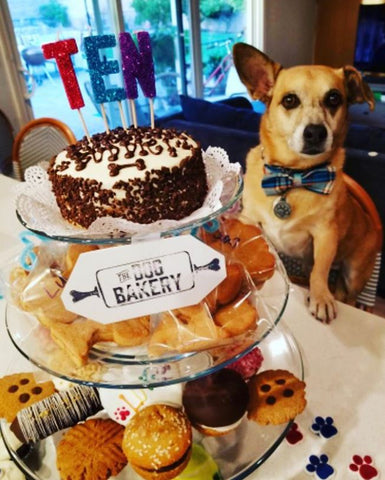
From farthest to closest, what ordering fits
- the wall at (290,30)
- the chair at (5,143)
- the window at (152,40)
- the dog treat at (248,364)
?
the wall at (290,30)
the window at (152,40)
the chair at (5,143)
the dog treat at (248,364)

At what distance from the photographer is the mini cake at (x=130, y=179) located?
562 millimetres

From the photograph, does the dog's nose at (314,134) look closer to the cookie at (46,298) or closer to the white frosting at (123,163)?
the white frosting at (123,163)

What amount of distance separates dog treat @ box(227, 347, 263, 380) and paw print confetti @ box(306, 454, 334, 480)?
0.52 feet

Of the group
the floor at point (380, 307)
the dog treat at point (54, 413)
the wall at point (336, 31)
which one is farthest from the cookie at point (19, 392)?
the wall at point (336, 31)

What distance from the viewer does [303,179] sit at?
4.45 feet

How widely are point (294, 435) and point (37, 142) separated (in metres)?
2.16

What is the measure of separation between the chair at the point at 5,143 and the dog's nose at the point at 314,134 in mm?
2330

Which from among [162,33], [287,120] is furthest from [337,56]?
[287,120]

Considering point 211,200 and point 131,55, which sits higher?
point 131,55

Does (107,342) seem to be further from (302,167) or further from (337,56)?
(337,56)

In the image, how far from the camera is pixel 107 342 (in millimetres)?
628

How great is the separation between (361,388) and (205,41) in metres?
5.14

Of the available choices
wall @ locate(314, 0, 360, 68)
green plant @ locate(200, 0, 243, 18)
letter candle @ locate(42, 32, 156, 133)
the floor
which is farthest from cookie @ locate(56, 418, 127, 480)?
wall @ locate(314, 0, 360, 68)

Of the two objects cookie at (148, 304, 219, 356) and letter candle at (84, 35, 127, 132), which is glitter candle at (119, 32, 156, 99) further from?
cookie at (148, 304, 219, 356)
